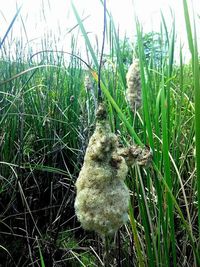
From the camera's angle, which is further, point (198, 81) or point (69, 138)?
point (69, 138)

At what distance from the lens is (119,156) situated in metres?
0.62

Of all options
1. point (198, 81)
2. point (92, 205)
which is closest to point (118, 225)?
point (92, 205)

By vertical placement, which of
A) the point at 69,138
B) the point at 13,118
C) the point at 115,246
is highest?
the point at 13,118

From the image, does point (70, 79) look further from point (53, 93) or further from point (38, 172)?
point (38, 172)

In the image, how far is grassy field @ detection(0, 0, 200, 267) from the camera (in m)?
1.03

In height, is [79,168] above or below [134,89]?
below

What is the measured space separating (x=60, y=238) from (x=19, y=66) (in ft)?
3.08

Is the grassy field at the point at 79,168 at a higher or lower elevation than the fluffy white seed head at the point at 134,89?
lower

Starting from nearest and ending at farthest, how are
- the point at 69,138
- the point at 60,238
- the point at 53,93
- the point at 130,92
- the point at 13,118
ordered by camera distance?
1. the point at 130,92
2. the point at 60,238
3. the point at 13,118
4. the point at 69,138
5. the point at 53,93

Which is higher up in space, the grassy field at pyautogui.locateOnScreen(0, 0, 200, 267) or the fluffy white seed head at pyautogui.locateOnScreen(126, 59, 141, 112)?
the fluffy white seed head at pyautogui.locateOnScreen(126, 59, 141, 112)

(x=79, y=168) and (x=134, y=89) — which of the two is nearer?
(x=134, y=89)

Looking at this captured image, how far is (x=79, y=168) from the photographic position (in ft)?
5.37

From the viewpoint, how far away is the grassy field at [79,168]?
3.38 ft

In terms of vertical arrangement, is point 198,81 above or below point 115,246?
above
